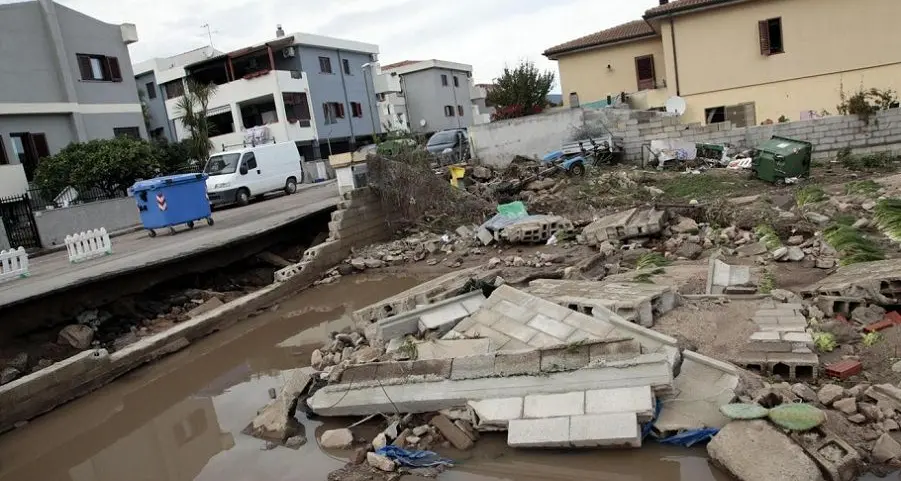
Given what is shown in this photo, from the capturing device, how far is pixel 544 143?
17969 mm

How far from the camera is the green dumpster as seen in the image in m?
12.8

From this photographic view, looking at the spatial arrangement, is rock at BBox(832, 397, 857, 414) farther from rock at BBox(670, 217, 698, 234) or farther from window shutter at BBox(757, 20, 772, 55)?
window shutter at BBox(757, 20, 772, 55)

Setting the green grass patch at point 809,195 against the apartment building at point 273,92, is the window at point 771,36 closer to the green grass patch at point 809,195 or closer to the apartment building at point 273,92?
the green grass patch at point 809,195

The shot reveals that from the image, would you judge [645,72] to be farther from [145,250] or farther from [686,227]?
[145,250]

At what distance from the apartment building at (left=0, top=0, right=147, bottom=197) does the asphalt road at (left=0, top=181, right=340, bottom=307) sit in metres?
8.10

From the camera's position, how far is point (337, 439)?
500 cm

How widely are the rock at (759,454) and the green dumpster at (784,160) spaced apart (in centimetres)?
1056

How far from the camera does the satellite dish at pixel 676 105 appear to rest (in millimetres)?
19266

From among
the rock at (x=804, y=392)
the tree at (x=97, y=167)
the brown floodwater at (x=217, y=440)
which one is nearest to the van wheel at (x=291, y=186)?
the tree at (x=97, y=167)

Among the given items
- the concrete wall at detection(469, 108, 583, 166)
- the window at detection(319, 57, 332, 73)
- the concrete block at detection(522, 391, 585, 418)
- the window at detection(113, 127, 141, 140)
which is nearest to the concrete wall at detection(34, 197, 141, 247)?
the window at detection(113, 127, 141, 140)

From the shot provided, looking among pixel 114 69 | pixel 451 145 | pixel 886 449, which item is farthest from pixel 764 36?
pixel 114 69

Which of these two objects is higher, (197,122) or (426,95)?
(426,95)

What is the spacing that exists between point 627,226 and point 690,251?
134cm

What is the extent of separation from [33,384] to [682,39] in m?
19.9
